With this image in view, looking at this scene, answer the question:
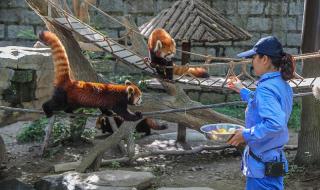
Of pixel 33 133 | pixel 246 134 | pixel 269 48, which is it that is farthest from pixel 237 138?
pixel 33 133

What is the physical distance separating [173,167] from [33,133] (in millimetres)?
2330

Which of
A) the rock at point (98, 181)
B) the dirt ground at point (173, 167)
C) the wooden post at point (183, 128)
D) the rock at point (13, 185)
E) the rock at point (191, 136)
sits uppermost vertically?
the wooden post at point (183, 128)

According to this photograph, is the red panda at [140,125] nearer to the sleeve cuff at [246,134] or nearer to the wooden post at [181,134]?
the wooden post at [181,134]

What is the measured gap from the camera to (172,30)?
6551 millimetres

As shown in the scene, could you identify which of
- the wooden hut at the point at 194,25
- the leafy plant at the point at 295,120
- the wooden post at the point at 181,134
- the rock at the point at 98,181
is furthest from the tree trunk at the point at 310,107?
the leafy plant at the point at 295,120

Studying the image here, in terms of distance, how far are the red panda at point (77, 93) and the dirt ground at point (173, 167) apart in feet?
4.24

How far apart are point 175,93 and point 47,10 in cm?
182

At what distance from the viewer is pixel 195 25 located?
6.45 metres

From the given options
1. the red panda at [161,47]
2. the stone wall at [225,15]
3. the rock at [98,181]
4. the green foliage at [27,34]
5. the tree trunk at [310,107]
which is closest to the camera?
the rock at [98,181]

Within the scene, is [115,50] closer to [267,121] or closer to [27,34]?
[267,121]

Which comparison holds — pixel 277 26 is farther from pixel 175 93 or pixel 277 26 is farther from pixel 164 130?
pixel 175 93

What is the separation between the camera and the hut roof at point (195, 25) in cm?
632

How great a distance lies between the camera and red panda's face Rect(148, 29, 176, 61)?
20.2 feet

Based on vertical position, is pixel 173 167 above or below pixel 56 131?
below
